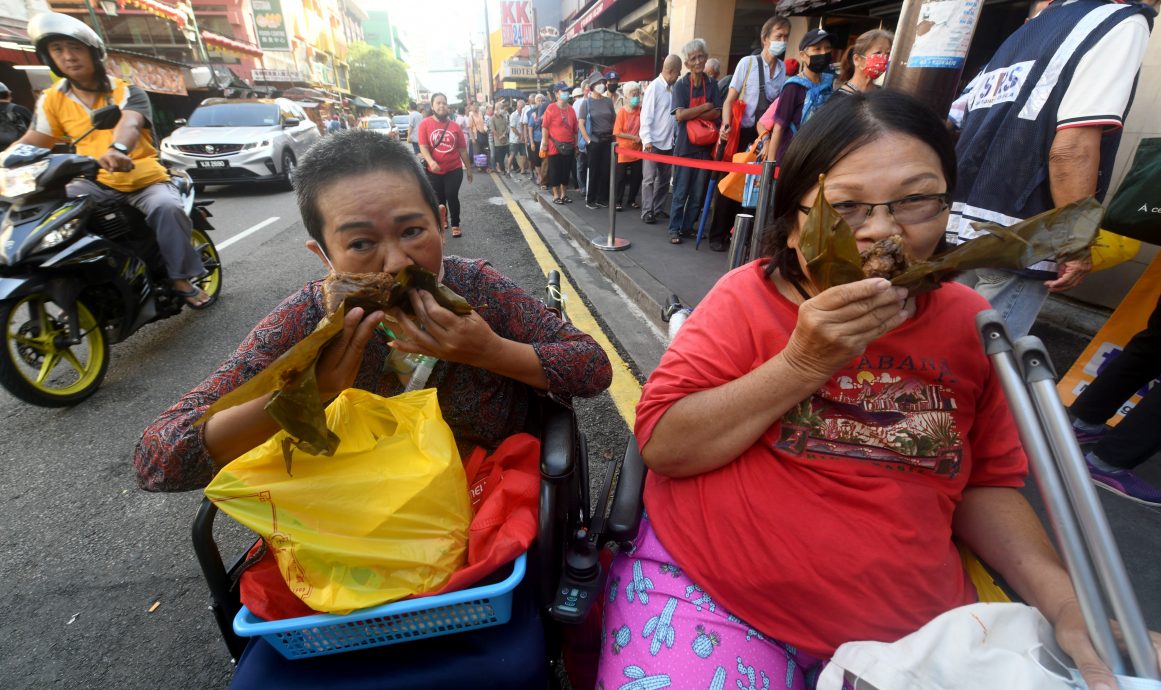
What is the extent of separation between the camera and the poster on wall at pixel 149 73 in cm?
1515

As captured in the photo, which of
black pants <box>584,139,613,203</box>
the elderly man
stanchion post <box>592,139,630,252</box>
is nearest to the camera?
the elderly man

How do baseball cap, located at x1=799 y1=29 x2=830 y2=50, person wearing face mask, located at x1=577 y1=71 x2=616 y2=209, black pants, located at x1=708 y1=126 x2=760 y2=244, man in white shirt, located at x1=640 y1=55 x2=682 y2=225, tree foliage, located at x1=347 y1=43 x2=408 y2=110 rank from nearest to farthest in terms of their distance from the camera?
1. baseball cap, located at x1=799 y1=29 x2=830 y2=50
2. black pants, located at x1=708 y1=126 x2=760 y2=244
3. man in white shirt, located at x1=640 y1=55 x2=682 y2=225
4. person wearing face mask, located at x1=577 y1=71 x2=616 y2=209
5. tree foliage, located at x1=347 y1=43 x2=408 y2=110

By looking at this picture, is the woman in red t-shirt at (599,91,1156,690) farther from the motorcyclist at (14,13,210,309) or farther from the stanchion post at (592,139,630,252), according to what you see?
the stanchion post at (592,139,630,252)

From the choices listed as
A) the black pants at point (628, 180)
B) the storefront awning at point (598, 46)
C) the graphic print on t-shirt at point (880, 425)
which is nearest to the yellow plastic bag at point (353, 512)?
the graphic print on t-shirt at point (880, 425)

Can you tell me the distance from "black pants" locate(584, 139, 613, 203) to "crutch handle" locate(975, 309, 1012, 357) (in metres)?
8.06

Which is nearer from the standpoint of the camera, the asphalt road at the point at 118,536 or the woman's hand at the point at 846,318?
the woman's hand at the point at 846,318

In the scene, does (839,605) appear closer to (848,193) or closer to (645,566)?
Result: (645,566)

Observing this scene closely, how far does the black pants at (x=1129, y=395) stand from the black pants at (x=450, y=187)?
21.0ft

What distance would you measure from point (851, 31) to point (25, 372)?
9.07m

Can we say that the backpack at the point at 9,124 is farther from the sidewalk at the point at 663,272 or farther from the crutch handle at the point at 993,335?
the crutch handle at the point at 993,335

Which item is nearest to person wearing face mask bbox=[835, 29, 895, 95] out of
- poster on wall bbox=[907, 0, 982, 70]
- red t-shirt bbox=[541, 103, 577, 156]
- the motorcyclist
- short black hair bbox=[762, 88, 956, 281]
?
poster on wall bbox=[907, 0, 982, 70]

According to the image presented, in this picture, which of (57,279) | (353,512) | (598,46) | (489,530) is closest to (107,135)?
(57,279)

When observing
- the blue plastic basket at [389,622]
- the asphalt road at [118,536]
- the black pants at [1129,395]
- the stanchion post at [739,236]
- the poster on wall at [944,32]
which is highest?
the poster on wall at [944,32]

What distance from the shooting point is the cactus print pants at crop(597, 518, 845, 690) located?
100cm
